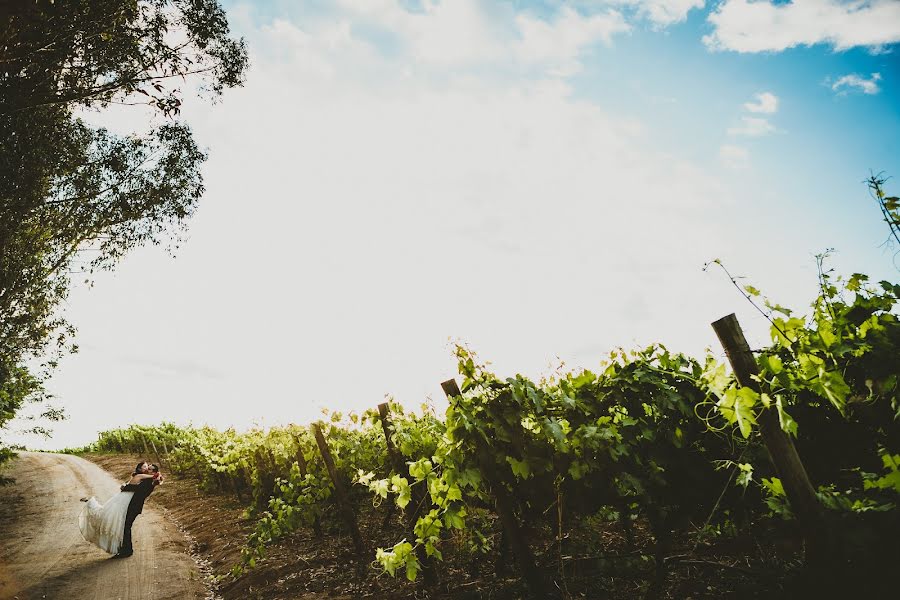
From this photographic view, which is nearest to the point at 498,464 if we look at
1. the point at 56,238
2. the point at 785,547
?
the point at 785,547

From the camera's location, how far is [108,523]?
8094 mm

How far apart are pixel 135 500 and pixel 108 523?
0.55 m

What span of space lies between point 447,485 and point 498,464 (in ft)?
1.57

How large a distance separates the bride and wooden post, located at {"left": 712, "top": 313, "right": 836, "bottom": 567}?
35.7ft

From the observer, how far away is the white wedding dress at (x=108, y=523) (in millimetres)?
7973

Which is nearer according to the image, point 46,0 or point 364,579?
point 364,579

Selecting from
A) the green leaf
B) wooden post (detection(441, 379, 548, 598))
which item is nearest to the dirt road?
wooden post (detection(441, 379, 548, 598))

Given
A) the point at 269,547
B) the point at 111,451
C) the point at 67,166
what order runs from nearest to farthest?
the point at 269,547
the point at 67,166
the point at 111,451

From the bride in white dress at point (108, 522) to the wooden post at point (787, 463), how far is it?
10884mm

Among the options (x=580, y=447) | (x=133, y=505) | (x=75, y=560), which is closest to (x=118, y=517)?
(x=133, y=505)

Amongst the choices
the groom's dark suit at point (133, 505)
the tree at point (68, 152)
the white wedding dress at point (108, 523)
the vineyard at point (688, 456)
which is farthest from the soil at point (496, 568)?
the tree at point (68, 152)

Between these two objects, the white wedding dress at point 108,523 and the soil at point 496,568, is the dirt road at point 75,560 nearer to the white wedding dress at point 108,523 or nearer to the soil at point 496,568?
the white wedding dress at point 108,523

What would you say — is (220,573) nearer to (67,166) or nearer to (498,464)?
(498,464)

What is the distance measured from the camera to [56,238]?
445 inches
